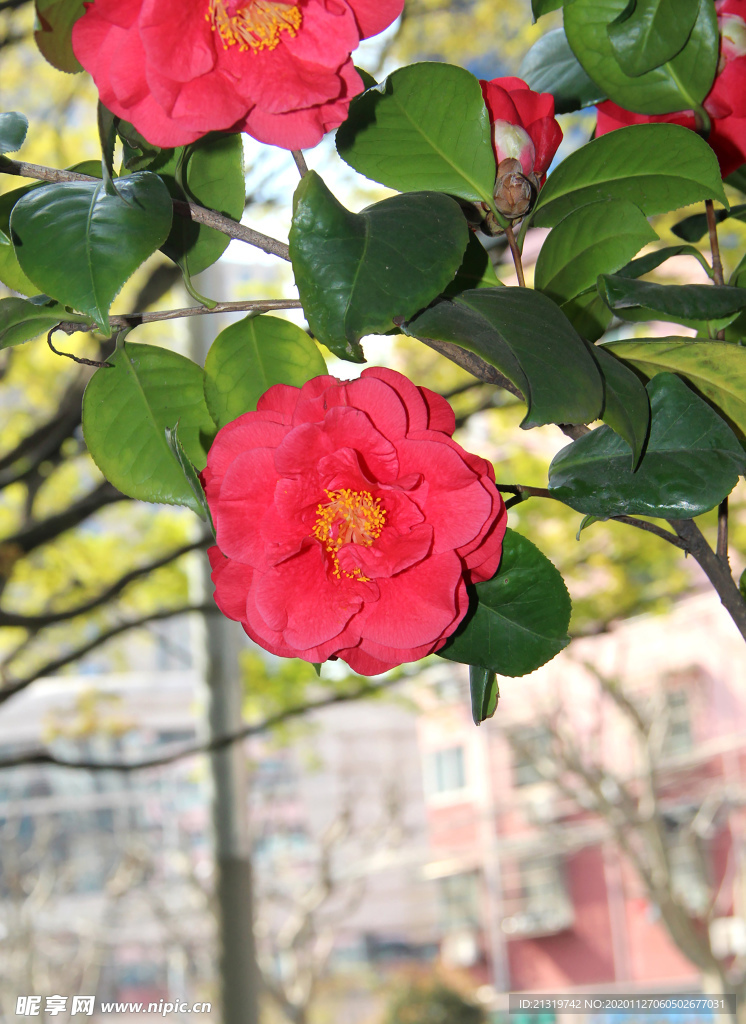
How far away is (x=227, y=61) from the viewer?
0.80 feet

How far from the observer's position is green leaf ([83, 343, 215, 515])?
0.31 metres

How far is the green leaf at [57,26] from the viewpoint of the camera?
0.28 meters

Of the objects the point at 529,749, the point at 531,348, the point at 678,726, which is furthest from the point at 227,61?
the point at 678,726

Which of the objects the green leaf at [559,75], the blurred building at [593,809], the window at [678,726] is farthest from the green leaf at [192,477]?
the window at [678,726]

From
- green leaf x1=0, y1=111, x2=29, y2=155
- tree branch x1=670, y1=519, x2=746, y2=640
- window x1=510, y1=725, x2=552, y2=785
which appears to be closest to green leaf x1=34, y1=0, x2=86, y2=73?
green leaf x1=0, y1=111, x2=29, y2=155

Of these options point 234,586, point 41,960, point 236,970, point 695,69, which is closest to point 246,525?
point 234,586

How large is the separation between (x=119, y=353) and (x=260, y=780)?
8748 millimetres

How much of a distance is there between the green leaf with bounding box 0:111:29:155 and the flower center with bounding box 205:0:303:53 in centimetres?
6

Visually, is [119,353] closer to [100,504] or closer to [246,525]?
[246,525]

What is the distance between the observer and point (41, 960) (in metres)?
6.39

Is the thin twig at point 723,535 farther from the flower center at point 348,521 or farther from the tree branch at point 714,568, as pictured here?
the flower center at point 348,521

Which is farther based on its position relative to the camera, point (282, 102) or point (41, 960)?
point (41, 960)

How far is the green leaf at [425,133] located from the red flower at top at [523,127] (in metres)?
0.01

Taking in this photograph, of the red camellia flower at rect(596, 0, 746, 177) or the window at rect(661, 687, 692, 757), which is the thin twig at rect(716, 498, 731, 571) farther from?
the window at rect(661, 687, 692, 757)
